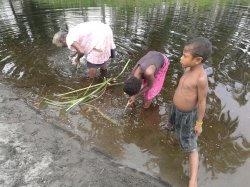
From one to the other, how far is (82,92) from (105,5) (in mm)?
8817

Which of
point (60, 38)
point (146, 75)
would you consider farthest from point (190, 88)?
point (60, 38)

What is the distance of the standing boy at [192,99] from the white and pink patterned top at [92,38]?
7.59 feet

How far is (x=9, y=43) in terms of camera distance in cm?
777

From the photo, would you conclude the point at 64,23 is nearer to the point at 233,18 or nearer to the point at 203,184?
the point at 233,18

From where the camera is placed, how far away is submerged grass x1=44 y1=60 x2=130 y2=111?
487 cm

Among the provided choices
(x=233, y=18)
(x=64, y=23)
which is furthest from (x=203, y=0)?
(x=64, y=23)

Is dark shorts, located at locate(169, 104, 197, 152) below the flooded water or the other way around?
the other way around

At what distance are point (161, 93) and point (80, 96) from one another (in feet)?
4.87

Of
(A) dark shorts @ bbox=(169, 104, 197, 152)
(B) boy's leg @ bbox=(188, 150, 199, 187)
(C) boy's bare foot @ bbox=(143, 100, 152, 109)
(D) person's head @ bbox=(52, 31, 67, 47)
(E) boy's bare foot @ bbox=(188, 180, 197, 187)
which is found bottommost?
(C) boy's bare foot @ bbox=(143, 100, 152, 109)

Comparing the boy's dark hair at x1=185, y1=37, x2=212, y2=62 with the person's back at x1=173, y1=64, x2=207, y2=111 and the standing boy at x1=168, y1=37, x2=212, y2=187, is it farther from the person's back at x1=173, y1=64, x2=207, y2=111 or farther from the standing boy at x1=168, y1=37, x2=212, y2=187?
the person's back at x1=173, y1=64, x2=207, y2=111

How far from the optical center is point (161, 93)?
5348 mm

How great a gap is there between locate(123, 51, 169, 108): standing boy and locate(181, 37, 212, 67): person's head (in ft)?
3.31

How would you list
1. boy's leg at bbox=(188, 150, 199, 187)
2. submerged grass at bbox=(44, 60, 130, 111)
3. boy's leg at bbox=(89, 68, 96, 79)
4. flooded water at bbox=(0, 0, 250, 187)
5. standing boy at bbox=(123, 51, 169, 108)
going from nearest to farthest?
boy's leg at bbox=(188, 150, 199, 187)
flooded water at bbox=(0, 0, 250, 187)
standing boy at bbox=(123, 51, 169, 108)
submerged grass at bbox=(44, 60, 130, 111)
boy's leg at bbox=(89, 68, 96, 79)

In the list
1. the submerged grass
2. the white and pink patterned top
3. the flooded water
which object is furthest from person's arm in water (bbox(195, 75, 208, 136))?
the white and pink patterned top
